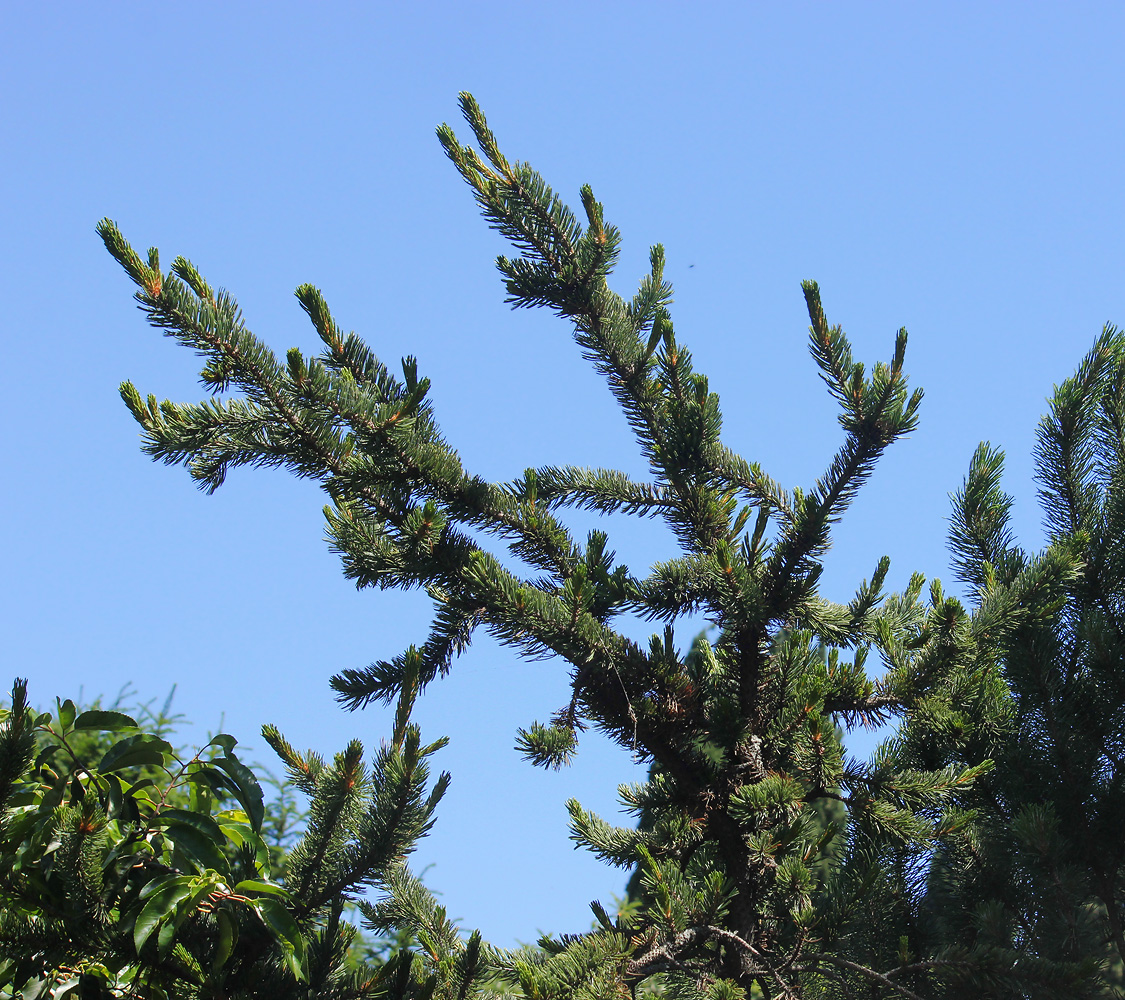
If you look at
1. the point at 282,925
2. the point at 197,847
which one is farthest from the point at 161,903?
the point at 282,925

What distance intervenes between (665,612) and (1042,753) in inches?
58.2

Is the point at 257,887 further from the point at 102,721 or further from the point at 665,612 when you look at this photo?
the point at 665,612

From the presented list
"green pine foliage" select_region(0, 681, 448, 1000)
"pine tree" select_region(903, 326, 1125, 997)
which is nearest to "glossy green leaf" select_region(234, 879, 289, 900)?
"green pine foliage" select_region(0, 681, 448, 1000)

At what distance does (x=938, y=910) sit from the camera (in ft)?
11.0

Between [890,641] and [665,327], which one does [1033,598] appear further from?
[665,327]

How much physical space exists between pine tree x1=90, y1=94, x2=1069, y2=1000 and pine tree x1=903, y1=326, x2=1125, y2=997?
22 centimetres

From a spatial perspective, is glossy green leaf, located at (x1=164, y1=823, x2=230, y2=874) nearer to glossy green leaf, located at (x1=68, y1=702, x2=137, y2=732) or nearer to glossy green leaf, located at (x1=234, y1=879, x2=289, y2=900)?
glossy green leaf, located at (x1=234, y1=879, x2=289, y2=900)

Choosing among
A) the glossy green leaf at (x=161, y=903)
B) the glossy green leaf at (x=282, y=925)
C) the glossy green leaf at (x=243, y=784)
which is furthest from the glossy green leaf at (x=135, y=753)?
the glossy green leaf at (x=282, y=925)

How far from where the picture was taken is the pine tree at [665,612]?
2.55 m

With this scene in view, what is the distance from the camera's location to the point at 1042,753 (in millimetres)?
3377

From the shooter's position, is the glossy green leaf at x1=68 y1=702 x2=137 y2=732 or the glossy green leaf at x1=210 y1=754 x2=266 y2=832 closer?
the glossy green leaf at x1=68 y1=702 x2=137 y2=732

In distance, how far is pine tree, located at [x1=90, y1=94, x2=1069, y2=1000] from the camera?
2555mm

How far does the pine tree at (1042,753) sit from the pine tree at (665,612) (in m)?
0.22

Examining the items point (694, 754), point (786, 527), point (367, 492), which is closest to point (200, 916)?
point (367, 492)
